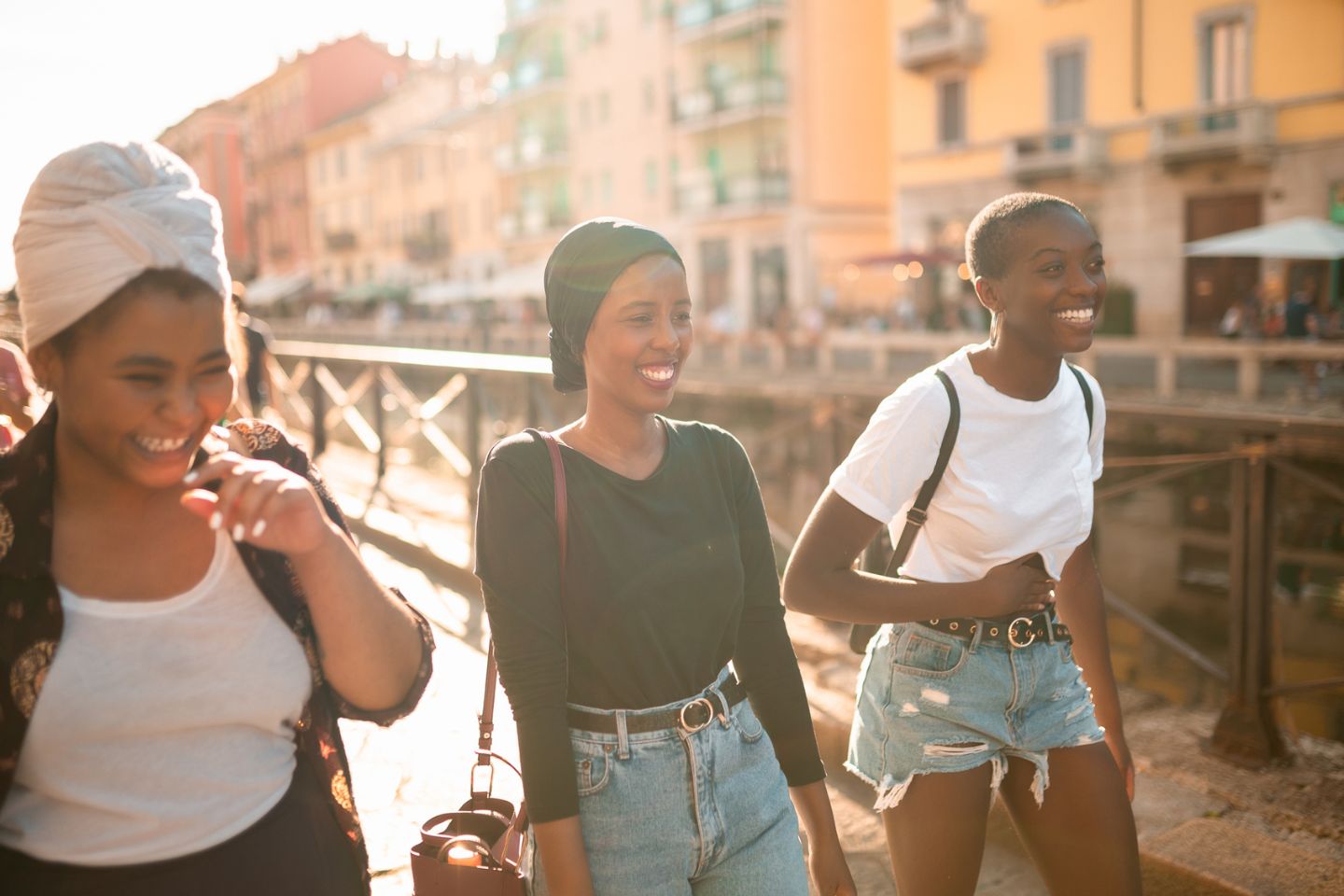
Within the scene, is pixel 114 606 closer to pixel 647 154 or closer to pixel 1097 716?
pixel 1097 716

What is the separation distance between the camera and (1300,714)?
7500 millimetres

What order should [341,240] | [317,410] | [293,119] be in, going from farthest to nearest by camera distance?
1. [293,119]
2. [341,240]
3. [317,410]

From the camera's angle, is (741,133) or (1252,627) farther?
(741,133)

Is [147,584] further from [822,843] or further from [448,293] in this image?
[448,293]

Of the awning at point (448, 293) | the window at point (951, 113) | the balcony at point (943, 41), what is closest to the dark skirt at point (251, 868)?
→ the balcony at point (943, 41)

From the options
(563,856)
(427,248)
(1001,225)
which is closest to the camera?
(563,856)

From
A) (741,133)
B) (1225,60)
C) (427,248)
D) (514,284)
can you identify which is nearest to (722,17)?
(741,133)

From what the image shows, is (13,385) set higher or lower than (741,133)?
lower

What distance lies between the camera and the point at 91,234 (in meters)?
1.30

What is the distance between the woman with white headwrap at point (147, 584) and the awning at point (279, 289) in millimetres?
68307

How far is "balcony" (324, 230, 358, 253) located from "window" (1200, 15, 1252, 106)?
4903cm

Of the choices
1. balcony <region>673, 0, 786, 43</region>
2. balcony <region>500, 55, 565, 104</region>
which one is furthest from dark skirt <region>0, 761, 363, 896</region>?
balcony <region>500, 55, 565, 104</region>

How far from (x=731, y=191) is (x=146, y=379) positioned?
38.7 metres

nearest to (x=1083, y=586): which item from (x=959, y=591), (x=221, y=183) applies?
(x=959, y=591)
